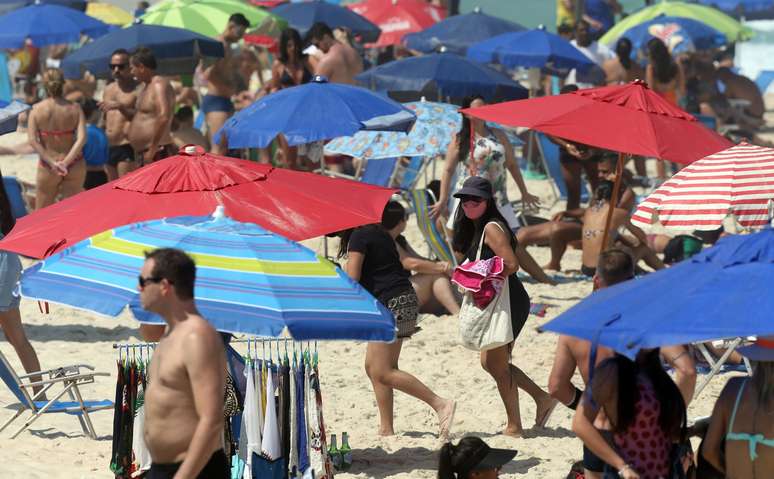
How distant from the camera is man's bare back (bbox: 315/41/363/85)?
45.0 feet

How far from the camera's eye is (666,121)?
25.1ft

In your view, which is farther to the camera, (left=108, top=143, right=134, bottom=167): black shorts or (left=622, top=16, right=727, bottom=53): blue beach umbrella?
(left=622, top=16, right=727, bottom=53): blue beach umbrella

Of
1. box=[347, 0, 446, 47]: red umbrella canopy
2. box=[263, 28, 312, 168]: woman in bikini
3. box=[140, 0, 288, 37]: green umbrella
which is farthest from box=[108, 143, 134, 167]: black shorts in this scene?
box=[347, 0, 446, 47]: red umbrella canopy

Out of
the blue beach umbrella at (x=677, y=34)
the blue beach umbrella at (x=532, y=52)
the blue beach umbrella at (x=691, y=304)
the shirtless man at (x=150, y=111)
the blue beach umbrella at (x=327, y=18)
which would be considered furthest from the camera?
the blue beach umbrella at (x=677, y=34)

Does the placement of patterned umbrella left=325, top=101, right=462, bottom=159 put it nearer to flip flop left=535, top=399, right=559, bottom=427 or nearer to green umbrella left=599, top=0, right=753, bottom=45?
flip flop left=535, top=399, right=559, bottom=427

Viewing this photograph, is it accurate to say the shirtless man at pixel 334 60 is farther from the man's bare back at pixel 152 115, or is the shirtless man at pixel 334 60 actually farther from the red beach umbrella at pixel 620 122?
the red beach umbrella at pixel 620 122

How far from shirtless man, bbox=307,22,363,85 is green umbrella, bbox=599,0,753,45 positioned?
6.18m

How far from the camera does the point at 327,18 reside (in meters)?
17.0

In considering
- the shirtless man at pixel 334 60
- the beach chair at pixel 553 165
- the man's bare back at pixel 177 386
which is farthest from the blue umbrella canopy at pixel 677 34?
the man's bare back at pixel 177 386

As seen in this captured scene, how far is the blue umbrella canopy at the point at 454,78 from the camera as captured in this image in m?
12.4

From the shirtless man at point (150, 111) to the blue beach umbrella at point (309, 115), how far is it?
8.34ft

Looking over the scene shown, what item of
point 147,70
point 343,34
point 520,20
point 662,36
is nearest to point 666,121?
point 147,70

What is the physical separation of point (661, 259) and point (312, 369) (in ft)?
19.7

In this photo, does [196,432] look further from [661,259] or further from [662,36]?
[662,36]
